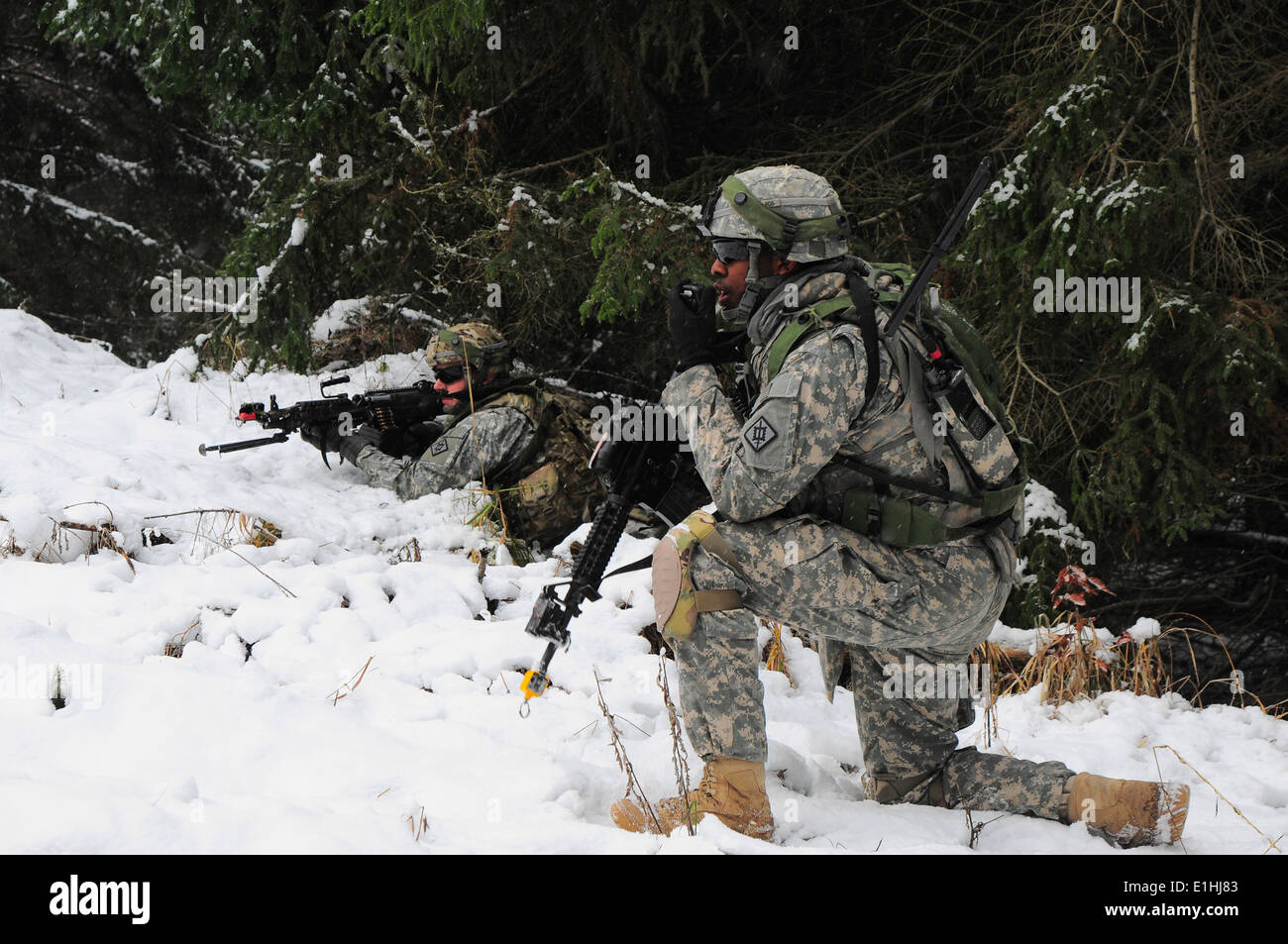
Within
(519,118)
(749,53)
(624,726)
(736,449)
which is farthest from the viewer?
(519,118)

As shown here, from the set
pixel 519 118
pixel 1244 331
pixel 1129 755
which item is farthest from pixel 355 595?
pixel 519 118

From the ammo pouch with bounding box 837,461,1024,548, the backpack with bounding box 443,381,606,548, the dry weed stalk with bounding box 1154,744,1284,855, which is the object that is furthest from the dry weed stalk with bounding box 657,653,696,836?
the backpack with bounding box 443,381,606,548

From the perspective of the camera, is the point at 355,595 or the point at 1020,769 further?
the point at 355,595

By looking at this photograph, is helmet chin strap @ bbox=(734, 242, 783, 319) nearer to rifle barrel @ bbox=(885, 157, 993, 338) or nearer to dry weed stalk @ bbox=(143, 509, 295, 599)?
rifle barrel @ bbox=(885, 157, 993, 338)

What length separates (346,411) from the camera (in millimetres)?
6398

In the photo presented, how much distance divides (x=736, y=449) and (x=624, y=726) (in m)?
1.17

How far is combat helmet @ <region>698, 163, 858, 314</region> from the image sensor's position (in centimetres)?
318

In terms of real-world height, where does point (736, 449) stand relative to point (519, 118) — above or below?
below

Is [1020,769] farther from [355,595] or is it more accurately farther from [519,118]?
[519,118]

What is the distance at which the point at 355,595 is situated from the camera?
4.39 metres

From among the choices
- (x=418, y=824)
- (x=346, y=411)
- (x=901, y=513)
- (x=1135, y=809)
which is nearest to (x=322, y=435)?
(x=346, y=411)

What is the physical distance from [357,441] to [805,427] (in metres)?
4.18

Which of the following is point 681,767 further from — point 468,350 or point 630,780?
point 468,350

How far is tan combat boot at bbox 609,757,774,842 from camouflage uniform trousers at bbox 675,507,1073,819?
0.15 ft
